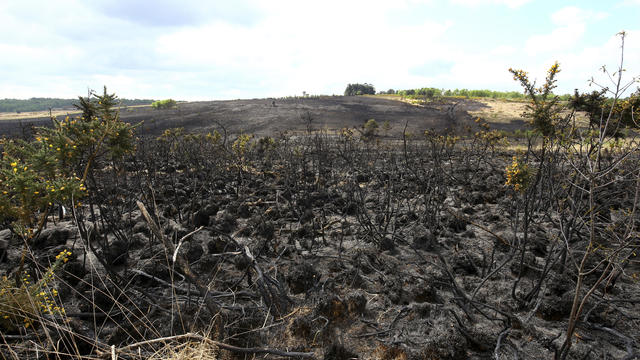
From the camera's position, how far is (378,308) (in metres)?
3.72

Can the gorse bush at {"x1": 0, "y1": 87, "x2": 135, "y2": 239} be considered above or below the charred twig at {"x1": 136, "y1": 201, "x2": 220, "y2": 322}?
above

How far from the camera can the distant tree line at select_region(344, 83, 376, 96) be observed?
79.3 m

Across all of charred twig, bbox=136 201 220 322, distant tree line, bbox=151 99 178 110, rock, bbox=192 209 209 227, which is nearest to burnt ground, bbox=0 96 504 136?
distant tree line, bbox=151 99 178 110

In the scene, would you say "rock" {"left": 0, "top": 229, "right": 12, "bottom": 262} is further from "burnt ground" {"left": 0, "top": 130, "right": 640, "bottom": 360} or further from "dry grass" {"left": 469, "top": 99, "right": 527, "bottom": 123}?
"dry grass" {"left": 469, "top": 99, "right": 527, "bottom": 123}

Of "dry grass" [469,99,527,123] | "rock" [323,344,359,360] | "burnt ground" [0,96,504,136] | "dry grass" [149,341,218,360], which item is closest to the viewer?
"dry grass" [149,341,218,360]

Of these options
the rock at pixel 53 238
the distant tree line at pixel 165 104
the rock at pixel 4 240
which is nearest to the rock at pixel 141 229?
the rock at pixel 53 238

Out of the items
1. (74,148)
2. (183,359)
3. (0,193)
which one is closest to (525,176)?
(183,359)

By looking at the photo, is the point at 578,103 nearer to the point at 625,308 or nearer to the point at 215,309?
the point at 625,308

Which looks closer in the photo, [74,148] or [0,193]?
[0,193]

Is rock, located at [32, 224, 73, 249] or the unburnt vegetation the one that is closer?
the unburnt vegetation

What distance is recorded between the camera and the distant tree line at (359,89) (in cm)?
7929

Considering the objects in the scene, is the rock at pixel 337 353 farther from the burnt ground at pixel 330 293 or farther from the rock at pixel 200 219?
the rock at pixel 200 219

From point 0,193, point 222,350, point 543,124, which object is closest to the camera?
point 222,350

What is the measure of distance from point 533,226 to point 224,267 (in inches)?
204
